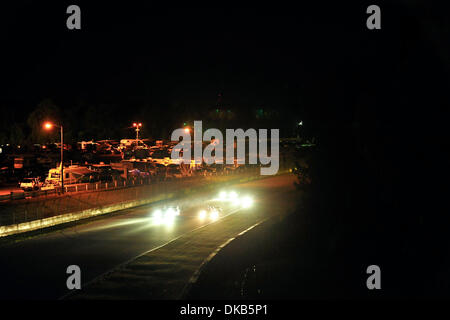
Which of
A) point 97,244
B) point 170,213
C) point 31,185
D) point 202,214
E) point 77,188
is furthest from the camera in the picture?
point 31,185

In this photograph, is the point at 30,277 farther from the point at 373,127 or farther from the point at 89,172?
the point at 89,172

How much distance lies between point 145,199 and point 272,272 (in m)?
19.7

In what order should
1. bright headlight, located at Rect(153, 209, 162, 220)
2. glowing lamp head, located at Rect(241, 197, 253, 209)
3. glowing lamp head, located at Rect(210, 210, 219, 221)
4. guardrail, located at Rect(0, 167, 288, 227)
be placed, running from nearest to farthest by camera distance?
1. guardrail, located at Rect(0, 167, 288, 227)
2. glowing lamp head, located at Rect(210, 210, 219, 221)
3. bright headlight, located at Rect(153, 209, 162, 220)
4. glowing lamp head, located at Rect(241, 197, 253, 209)

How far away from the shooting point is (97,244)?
20641 millimetres

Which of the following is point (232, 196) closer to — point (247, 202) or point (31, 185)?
point (247, 202)

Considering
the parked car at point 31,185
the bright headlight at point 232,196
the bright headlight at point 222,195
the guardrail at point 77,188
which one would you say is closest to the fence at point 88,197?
the guardrail at point 77,188

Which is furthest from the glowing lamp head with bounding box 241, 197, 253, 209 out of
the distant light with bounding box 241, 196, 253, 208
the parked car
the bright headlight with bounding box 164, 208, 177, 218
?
the parked car

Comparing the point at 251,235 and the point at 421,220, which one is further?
the point at 251,235

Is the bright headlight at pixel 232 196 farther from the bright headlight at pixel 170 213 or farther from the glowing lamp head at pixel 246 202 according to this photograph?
the bright headlight at pixel 170 213

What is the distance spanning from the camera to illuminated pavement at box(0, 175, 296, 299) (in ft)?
49.2

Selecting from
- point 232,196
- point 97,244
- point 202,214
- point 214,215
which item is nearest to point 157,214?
point 202,214

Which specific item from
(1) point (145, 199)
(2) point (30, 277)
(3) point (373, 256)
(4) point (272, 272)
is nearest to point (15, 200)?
(1) point (145, 199)

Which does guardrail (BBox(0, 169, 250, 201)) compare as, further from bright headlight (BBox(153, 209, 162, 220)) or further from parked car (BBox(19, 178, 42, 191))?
bright headlight (BBox(153, 209, 162, 220))
